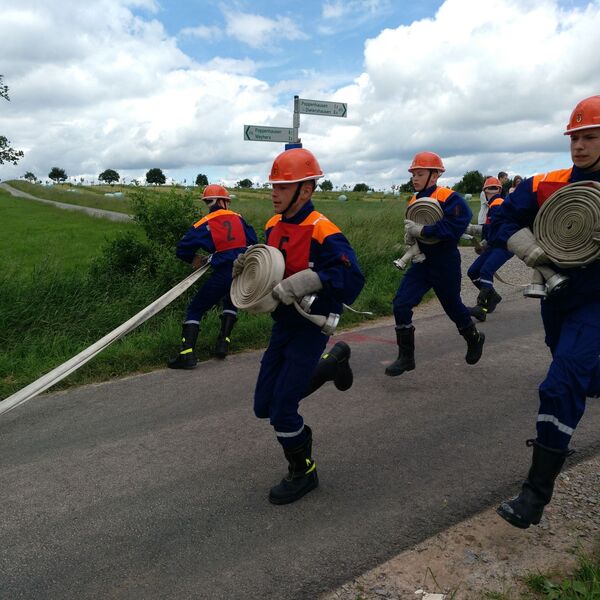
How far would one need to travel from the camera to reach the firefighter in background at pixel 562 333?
3.09 meters

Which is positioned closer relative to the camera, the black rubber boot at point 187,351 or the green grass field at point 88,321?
the green grass field at point 88,321

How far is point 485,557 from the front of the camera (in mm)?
3047

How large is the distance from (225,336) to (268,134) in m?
3.56

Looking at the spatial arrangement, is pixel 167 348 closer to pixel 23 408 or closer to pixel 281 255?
pixel 23 408

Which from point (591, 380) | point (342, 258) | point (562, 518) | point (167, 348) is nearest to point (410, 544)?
point (562, 518)

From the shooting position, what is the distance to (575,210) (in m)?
3.29

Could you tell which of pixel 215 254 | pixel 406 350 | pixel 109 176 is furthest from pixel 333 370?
pixel 109 176

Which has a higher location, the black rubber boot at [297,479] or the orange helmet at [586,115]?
the orange helmet at [586,115]

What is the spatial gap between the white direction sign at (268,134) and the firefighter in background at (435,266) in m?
3.51

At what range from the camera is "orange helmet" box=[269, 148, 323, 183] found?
3654 millimetres

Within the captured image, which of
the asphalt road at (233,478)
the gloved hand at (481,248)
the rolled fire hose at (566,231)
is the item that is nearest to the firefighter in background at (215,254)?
the asphalt road at (233,478)

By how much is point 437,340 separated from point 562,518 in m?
4.25

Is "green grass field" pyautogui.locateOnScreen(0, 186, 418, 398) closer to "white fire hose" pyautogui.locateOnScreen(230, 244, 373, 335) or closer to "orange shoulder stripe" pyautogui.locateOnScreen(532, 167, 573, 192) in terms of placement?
"white fire hose" pyautogui.locateOnScreen(230, 244, 373, 335)

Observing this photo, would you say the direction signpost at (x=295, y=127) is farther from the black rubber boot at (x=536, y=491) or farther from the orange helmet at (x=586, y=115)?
the black rubber boot at (x=536, y=491)
